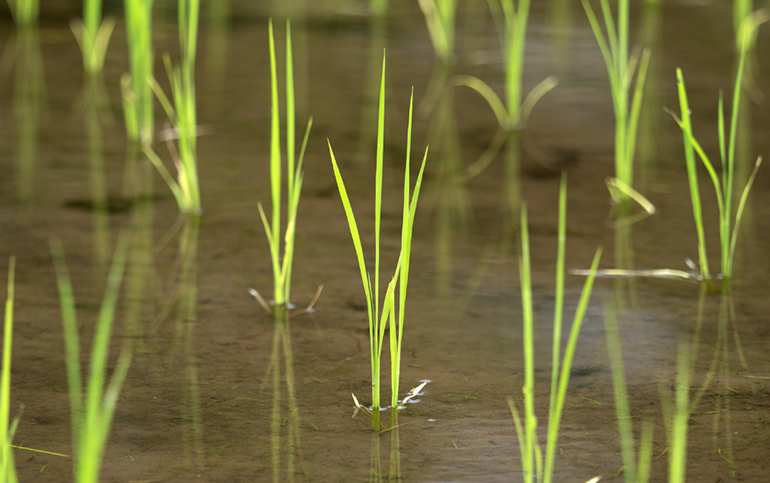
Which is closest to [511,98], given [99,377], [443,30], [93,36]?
[443,30]

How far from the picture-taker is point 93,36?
2602 millimetres

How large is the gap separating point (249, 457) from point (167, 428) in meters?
0.13

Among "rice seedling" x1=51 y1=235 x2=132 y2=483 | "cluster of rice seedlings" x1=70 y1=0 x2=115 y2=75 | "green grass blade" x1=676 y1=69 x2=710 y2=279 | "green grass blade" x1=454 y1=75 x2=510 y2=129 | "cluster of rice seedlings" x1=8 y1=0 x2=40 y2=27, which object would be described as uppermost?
"cluster of rice seedlings" x1=8 y1=0 x2=40 y2=27

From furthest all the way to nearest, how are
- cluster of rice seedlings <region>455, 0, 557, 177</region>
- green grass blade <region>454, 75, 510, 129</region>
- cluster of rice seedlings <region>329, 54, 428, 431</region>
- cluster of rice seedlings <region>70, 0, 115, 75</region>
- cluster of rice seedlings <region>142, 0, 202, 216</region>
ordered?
cluster of rice seedlings <region>70, 0, 115, 75</region>
green grass blade <region>454, 75, 510, 129</region>
cluster of rice seedlings <region>455, 0, 557, 177</region>
cluster of rice seedlings <region>142, 0, 202, 216</region>
cluster of rice seedlings <region>329, 54, 428, 431</region>

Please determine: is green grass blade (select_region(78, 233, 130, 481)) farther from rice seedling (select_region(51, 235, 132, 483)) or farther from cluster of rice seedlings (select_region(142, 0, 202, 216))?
cluster of rice seedlings (select_region(142, 0, 202, 216))

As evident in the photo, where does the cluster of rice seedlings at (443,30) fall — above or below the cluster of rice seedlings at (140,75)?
above

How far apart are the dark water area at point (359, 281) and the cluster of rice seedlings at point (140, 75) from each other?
0.09 meters

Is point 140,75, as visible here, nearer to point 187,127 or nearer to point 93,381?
point 187,127

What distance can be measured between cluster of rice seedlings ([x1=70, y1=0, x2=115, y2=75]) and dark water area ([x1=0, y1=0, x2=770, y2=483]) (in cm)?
7

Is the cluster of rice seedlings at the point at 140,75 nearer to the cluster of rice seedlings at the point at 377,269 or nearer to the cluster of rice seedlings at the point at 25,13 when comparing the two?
the cluster of rice seedlings at the point at 377,269

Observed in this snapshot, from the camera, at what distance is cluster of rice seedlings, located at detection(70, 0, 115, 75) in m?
2.54

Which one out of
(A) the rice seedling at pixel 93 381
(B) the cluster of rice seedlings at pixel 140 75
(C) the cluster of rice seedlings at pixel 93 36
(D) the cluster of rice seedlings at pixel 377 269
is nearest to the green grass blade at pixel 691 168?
(D) the cluster of rice seedlings at pixel 377 269

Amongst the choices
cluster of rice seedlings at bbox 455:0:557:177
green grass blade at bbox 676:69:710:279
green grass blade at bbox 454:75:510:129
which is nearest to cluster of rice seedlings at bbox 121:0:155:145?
cluster of rice seedlings at bbox 455:0:557:177

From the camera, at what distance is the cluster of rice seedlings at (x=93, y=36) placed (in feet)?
8.32
